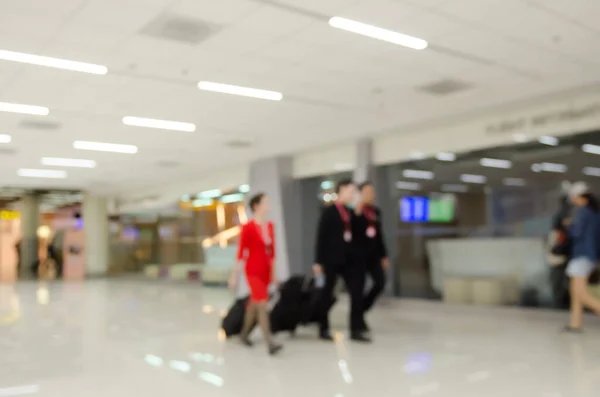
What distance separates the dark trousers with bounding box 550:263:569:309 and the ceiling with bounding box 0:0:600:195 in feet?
8.80

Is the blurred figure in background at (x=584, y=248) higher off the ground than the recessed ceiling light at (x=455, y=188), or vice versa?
the recessed ceiling light at (x=455, y=188)

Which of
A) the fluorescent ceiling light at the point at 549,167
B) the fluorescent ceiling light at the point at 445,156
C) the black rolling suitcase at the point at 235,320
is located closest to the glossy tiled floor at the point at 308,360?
the black rolling suitcase at the point at 235,320

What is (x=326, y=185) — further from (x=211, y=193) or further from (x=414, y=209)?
(x=211, y=193)

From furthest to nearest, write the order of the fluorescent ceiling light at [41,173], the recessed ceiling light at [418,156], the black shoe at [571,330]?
the fluorescent ceiling light at [41,173], the recessed ceiling light at [418,156], the black shoe at [571,330]

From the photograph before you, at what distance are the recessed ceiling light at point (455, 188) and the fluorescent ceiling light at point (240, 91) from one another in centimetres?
373

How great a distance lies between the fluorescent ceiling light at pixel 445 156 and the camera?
10.4m

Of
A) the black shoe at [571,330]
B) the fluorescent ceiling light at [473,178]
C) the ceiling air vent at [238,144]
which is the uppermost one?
the ceiling air vent at [238,144]

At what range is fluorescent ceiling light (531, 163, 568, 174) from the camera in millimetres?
8648

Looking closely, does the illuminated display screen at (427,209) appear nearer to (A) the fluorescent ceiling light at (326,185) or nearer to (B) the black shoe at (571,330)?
(A) the fluorescent ceiling light at (326,185)

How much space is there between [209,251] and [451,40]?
13805mm

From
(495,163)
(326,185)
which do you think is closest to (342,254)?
(495,163)

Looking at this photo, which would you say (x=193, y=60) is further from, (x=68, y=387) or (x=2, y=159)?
(x=2, y=159)

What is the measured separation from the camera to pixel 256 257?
5.57 m

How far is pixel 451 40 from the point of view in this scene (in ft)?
20.4
